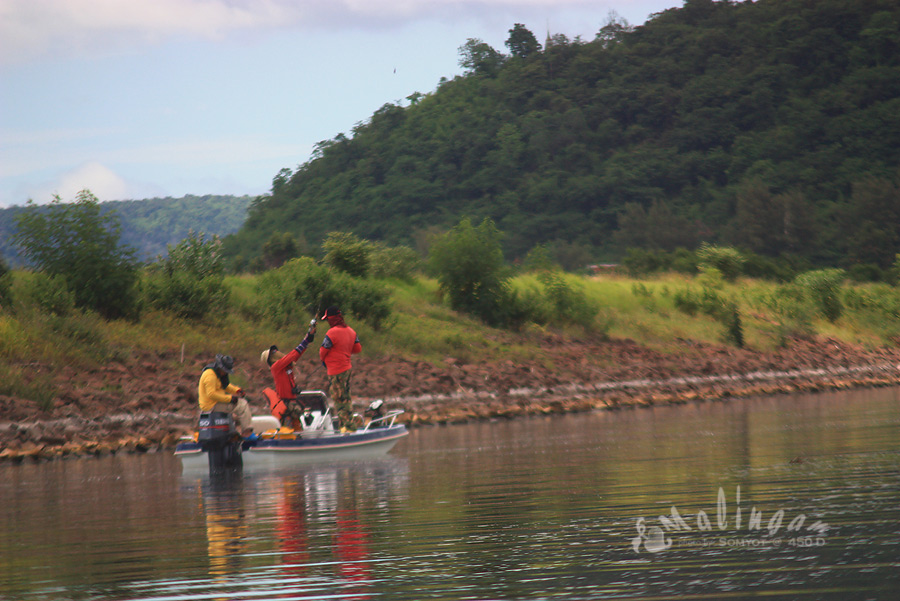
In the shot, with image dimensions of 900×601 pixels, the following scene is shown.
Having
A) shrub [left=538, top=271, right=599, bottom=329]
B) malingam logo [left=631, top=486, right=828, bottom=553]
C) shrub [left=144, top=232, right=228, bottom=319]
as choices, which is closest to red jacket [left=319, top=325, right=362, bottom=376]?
malingam logo [left=631, top=486, right=828, bottom=553]

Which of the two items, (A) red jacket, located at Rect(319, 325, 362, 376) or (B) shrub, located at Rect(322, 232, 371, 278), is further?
(B) shrub, located at Rect(322, 232, 371, 278)

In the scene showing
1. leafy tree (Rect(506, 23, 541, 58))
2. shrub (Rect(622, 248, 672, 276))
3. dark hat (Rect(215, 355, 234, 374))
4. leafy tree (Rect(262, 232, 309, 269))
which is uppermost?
leafy tree (Rect(506, 23, 541, 58))

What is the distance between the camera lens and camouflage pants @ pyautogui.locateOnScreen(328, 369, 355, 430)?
19.6 meters

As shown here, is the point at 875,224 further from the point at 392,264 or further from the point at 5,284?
the point at 5,284

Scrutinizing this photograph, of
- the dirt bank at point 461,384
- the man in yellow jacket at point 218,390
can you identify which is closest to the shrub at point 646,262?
the dirt bank at point 461,384

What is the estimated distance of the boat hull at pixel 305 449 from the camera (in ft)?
57.4

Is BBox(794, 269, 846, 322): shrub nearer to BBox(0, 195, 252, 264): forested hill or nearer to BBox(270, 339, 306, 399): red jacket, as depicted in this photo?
BBox(270, 339, 306, 399): red jacket

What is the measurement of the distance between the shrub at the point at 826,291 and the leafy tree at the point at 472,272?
57.4 feet

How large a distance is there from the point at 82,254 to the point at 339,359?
575 inches

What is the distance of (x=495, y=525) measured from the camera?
1009cm

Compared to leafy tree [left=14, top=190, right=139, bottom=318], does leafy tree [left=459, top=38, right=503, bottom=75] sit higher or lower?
higher

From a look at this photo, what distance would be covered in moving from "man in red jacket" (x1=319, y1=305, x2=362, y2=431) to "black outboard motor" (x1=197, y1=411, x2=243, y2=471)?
2819mm

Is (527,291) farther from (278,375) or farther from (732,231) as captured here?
(732,231)

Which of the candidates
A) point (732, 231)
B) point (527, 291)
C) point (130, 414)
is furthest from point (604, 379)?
point (732, 231)
